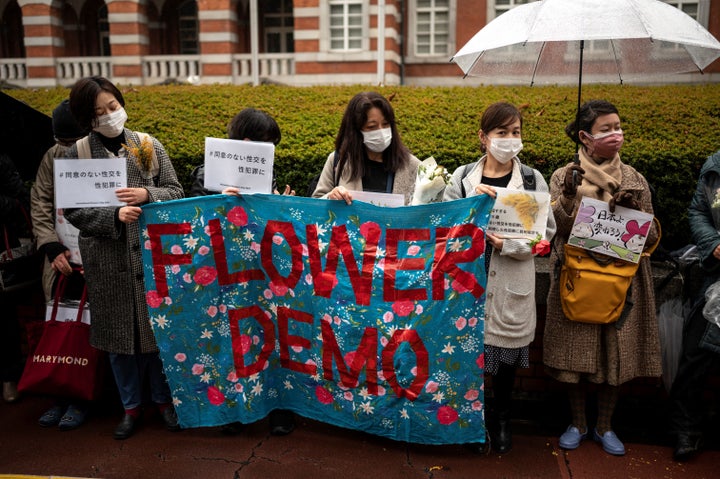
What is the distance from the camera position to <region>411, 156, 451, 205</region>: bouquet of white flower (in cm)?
311

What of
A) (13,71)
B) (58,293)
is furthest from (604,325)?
(13,71)

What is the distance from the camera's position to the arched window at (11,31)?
2267 cm

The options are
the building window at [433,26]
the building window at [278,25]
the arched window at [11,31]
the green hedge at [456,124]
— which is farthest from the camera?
the arched window at [11,31]

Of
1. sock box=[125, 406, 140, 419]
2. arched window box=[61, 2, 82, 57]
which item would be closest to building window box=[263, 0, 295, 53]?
arched window box=[61, 2, 82, 57]

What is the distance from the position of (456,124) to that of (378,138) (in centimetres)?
353

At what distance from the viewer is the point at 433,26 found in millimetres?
Result: 17484

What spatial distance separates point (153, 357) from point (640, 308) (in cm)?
298

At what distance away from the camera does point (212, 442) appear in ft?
11.5

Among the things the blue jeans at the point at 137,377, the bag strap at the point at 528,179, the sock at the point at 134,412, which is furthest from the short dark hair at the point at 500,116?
the sock at the point at 134,412

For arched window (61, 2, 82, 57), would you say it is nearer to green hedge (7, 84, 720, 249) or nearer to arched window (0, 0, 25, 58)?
arched window (0, 0, 25, 58)

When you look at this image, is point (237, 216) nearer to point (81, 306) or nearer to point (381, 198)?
point (381, 198)

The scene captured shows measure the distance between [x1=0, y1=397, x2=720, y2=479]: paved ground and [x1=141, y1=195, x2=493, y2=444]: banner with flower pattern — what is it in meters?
0.16

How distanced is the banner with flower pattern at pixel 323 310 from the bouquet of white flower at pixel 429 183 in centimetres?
9

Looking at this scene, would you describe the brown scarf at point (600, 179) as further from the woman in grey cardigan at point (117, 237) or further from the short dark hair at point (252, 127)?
the woman in grey cardigan at point (117, 237)
